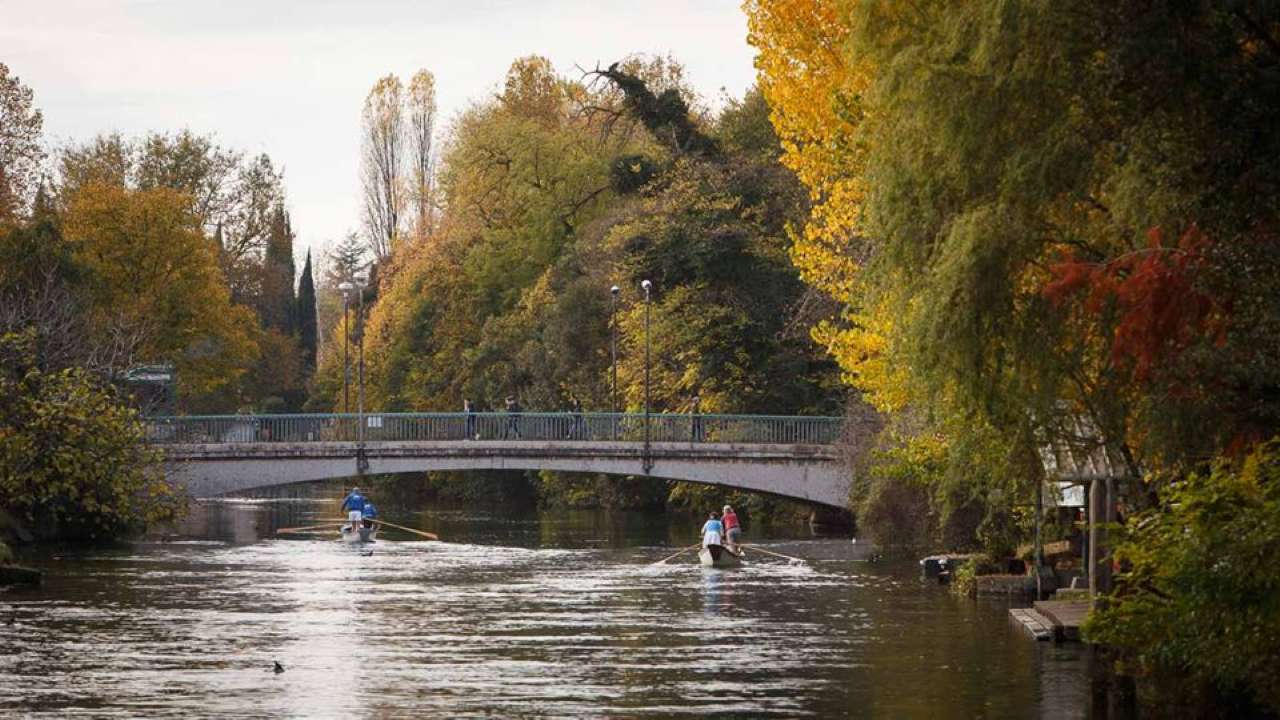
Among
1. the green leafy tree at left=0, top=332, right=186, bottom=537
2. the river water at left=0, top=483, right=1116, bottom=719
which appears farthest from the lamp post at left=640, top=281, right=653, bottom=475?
the green leafy tree at left=0, top=332, right=186, bottom=537

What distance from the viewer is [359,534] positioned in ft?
211

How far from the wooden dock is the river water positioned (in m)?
0.30

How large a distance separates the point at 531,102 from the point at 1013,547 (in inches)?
2450

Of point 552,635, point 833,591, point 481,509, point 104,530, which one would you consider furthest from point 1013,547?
point 481,509

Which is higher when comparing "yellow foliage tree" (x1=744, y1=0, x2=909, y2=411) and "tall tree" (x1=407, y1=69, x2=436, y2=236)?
"tall tree" (x1=407, y1=69, x2=436, y2=236)

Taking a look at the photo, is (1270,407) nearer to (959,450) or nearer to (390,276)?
(959,450)

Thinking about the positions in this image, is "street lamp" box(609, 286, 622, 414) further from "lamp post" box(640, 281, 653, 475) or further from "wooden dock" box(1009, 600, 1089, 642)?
"wooden dock" box(1009, 600, 1089, 642)

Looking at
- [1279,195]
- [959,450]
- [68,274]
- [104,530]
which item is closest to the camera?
[1279,195]

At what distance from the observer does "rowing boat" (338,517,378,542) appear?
64200mm

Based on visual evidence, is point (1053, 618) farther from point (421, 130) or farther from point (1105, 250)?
point (421, 130)

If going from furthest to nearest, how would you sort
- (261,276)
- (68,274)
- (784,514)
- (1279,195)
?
(261,276)
(784,514)
(68,274)
(1279,195)

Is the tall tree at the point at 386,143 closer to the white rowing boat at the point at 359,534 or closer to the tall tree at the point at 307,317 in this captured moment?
the tall tree at the point at 307,317

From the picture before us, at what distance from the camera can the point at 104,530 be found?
61.8 meters

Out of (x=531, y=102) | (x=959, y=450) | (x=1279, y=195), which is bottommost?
(x=959, y=450)
